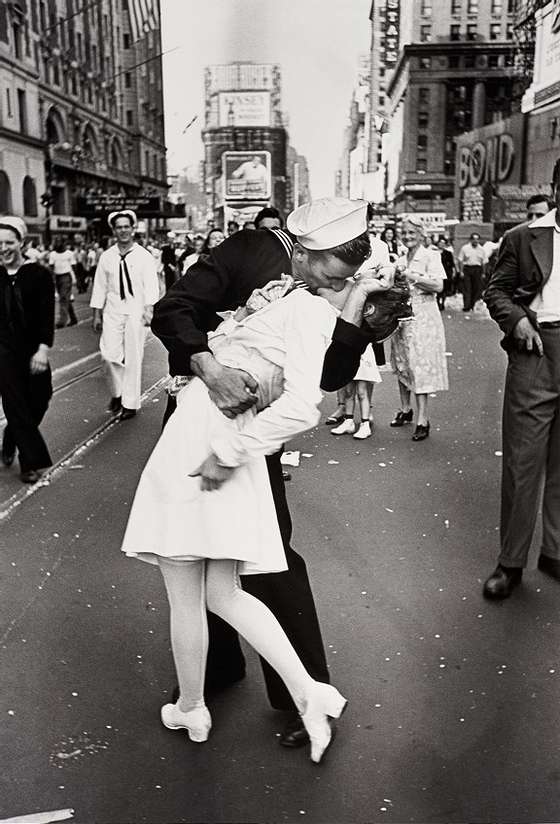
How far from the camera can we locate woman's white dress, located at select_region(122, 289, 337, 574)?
2.58m

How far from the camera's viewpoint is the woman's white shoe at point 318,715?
2.96 m

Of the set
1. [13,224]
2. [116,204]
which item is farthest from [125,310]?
[116,204]

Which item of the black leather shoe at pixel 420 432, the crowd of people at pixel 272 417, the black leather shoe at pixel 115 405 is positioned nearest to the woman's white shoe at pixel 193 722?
the crowd of people at pixel 272 417

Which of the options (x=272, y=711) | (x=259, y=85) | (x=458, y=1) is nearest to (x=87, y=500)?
(x=272, y=711)

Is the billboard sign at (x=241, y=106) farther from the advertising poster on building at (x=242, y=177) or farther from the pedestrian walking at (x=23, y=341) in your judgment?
the pedestrian walking at (x=23, y=341)

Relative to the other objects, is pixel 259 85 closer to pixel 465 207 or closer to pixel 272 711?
pixel 465 207

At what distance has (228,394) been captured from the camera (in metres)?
2.62

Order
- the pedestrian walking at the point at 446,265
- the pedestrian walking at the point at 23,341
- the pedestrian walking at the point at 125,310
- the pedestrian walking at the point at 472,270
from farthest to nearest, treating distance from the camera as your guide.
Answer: the pedestrian walking at the point at 446,265
the pedestrian walking at the point at 472,270
the pedestrian walking at the point at 125,310
the pedestrian walking at the point at 23,341

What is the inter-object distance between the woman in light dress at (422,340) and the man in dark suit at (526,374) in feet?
11.3

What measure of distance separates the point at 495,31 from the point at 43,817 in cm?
12333

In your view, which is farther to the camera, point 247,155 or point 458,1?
point 458,1

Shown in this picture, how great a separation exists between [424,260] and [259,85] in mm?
162163

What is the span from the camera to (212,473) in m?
2.63

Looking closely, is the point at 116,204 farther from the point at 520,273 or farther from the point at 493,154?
the point at 520,273
